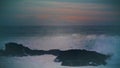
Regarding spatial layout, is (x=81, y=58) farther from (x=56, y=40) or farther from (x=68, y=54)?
(x=56, y=40)

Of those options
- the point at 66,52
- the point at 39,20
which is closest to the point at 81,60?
the point at 66,52

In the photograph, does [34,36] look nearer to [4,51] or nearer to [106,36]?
[4,51]

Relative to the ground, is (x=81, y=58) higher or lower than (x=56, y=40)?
lower

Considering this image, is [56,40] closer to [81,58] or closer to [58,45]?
[58,45]

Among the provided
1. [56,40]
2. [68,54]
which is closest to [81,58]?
[68,54]
